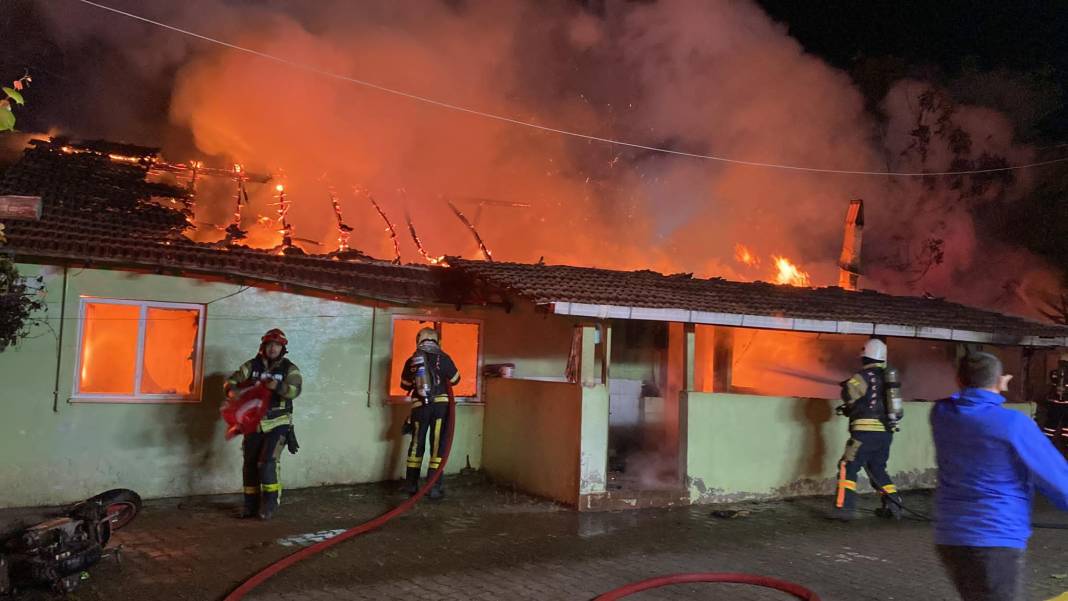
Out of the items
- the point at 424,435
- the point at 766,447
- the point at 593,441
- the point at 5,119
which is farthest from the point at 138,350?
the point at 766,447

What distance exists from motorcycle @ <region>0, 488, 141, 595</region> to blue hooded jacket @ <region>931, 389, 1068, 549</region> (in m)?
5.03

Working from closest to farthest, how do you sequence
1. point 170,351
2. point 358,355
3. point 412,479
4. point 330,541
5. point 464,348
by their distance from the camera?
point 330,541 < point 412,479 < point 170,351 < point 358,355 < point 464,348

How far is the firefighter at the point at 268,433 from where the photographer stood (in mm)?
7012

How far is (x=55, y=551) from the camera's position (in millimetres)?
4699

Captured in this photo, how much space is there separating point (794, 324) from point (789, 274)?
8.85 metres

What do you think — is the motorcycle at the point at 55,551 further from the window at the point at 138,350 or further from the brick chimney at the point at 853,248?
the brick chimney at the point at 853,248

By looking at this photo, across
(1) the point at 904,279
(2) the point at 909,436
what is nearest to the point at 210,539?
(2) the point at 909,436

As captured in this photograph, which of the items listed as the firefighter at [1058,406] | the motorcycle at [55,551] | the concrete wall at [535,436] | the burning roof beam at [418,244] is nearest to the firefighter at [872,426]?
the concrete wall at [535,436]

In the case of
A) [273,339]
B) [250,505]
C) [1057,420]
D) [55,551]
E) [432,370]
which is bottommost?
[250,505]

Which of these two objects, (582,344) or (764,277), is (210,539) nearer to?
(582,344)

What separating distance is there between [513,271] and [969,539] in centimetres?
613

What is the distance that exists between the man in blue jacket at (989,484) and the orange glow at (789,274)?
1369cm

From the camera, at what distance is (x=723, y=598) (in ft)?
16.8

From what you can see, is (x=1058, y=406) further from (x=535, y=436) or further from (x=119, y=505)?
(x=119, y=505)
